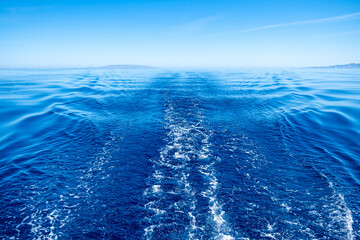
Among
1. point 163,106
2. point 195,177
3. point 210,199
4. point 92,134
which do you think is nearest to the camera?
point 210,199

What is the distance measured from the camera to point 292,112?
29.9 m

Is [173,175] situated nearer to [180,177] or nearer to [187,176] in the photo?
[180,177]

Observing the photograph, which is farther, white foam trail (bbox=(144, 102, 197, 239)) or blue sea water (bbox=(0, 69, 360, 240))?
white foam trail (bbox=(144, 102, 197, 239))

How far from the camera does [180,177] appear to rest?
14461 millimetres

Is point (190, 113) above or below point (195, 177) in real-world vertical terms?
above

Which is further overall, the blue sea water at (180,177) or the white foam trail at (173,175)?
the white foam trail at (173,175)

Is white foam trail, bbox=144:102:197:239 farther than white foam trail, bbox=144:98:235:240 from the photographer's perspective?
Yes

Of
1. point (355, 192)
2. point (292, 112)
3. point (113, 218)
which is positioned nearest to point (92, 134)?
point (113, 218)

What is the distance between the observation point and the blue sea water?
10.4 meters

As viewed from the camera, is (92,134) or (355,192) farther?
(92,134)

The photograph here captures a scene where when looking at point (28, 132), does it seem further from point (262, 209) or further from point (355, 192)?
point (355, 192)

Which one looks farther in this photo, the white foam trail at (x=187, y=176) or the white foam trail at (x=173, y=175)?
the white foam trail at (x=173, y=175)

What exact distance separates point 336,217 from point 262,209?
4.33 metres

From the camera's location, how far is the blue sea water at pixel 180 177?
10.4m
